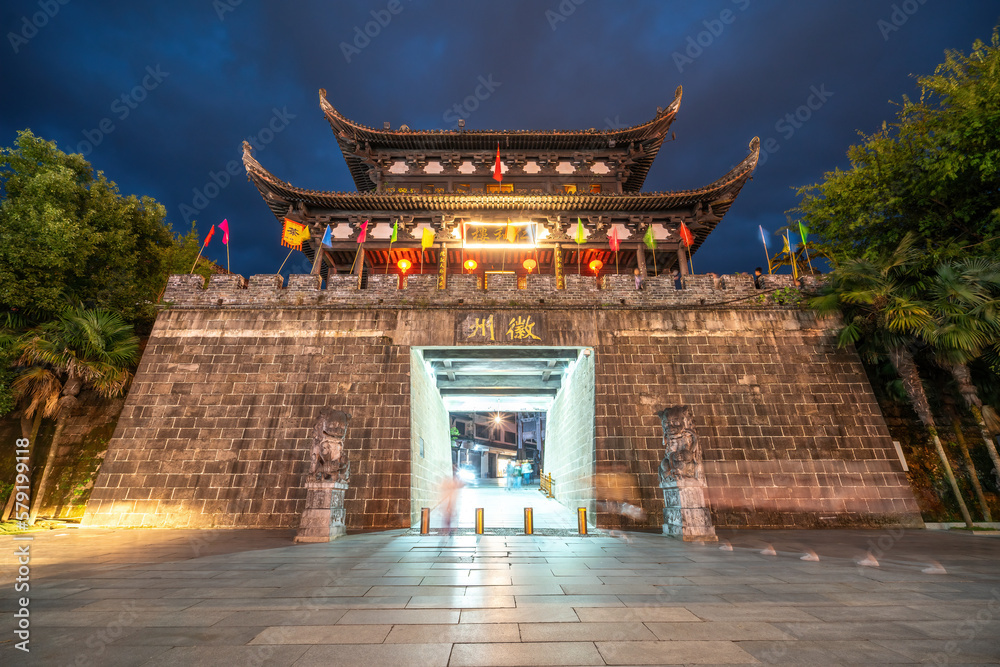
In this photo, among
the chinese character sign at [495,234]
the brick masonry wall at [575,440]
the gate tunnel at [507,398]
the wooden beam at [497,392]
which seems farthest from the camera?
the chinese character sign at [495,234]

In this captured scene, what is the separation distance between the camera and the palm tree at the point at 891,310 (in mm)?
9117

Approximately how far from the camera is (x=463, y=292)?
35.9 ft

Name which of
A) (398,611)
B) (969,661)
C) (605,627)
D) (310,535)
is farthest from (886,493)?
(310,535)

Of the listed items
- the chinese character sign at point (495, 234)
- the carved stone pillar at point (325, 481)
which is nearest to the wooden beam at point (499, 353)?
the carved stone pillar at point (325, 481)

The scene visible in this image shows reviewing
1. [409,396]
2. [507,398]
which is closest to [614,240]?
[507,398]

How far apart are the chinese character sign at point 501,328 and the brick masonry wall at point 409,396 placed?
9.7 inches

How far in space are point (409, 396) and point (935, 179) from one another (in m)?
15.0

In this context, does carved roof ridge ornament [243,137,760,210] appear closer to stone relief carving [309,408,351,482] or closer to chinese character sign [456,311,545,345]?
chinese character sign [456,311,545,345]

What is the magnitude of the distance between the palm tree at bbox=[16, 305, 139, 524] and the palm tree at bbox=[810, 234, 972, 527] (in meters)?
19.1

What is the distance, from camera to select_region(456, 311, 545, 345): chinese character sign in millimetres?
10500

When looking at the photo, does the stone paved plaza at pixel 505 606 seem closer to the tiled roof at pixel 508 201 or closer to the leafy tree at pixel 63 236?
the leafy tree at pixel 63 236

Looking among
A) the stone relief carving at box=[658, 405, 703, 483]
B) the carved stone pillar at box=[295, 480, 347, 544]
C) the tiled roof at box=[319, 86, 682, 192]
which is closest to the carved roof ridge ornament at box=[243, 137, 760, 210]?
the tiled roof at box=[319, 86, 682, 192]

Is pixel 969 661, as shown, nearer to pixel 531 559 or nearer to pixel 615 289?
pixel 531 559

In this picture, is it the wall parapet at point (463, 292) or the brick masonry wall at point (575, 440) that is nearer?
the brick masonry wall at point (575, 440)
